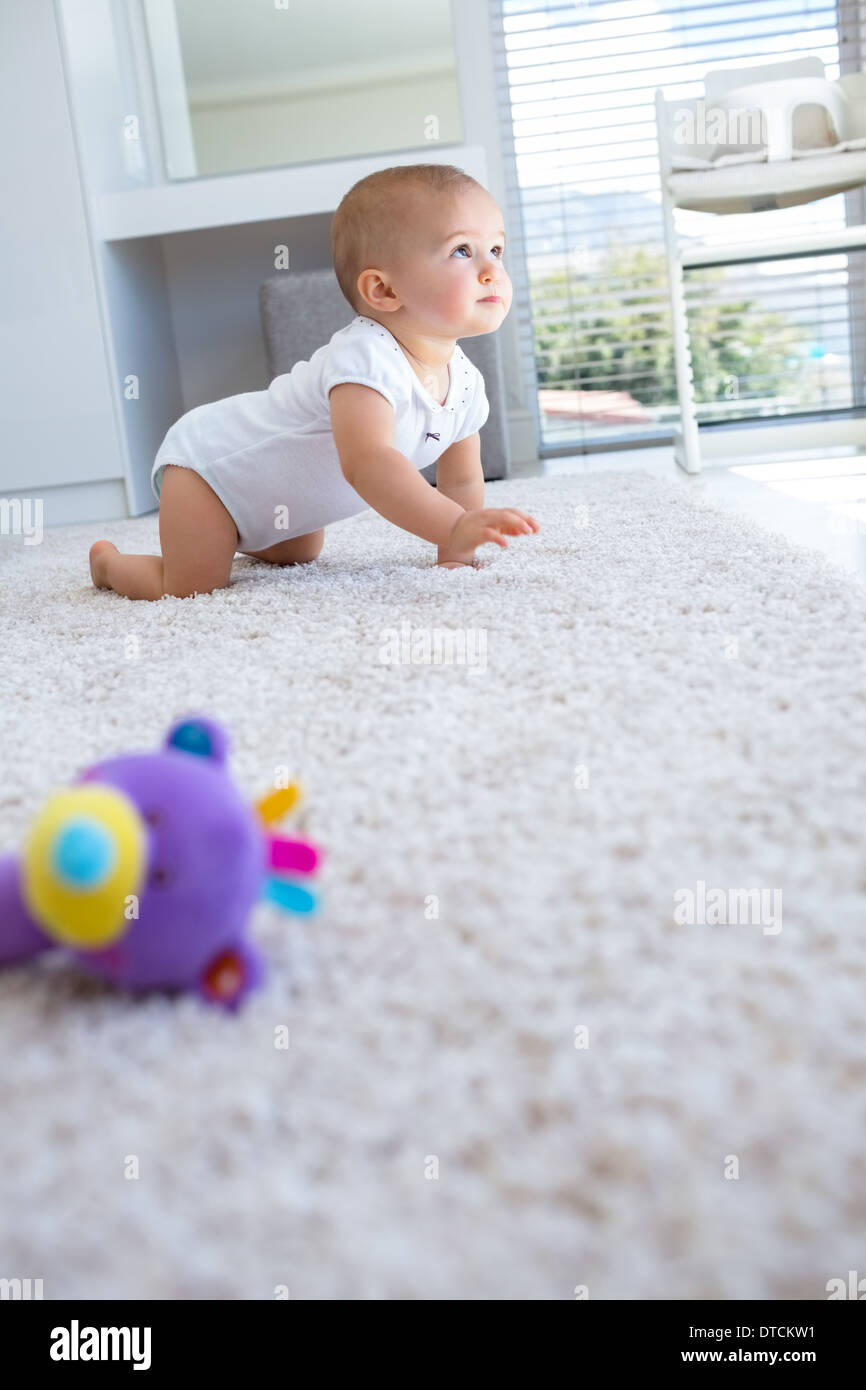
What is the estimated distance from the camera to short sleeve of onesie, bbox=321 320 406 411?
1.05m

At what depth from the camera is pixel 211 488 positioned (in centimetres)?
117

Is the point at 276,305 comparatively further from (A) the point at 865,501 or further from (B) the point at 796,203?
(A) the point at 865,501

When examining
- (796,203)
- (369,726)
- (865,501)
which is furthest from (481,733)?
(796,203)

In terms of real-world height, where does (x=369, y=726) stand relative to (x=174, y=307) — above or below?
below

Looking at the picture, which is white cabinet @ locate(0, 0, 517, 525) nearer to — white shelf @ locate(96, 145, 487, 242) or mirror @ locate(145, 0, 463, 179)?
white shelf @ locate(96, 145, 487, 242)

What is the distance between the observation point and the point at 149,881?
1.18ft

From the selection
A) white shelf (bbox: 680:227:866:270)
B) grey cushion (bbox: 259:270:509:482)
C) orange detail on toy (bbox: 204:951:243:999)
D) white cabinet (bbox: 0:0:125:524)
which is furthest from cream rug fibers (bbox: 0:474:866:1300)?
white cabinet (bbox: 0:0:125:524)

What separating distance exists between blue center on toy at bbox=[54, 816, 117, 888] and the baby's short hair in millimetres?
867

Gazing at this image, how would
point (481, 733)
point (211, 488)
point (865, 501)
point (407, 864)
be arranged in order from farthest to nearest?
point (865, 501) → point (211, 488) → point (481, 733) → point (407, 864)

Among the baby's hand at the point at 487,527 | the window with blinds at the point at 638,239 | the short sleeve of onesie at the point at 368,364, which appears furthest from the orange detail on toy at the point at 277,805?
the window with blinds at the point at 638,239

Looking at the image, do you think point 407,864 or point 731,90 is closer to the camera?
point 407,864

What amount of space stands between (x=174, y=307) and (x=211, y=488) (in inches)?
68.4
